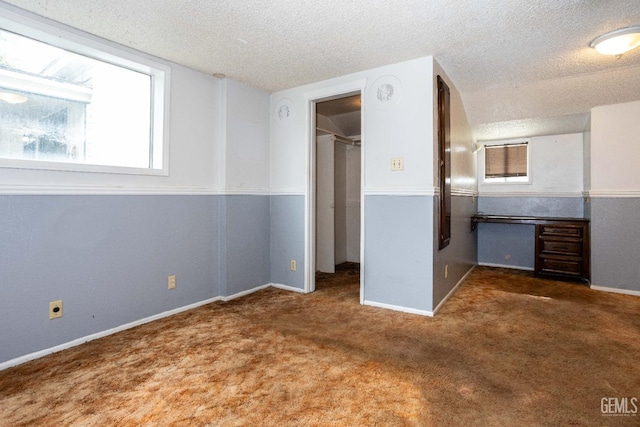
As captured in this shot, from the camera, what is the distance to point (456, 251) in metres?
3.81

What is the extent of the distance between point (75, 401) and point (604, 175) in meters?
5.08

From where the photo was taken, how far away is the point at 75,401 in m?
1.70

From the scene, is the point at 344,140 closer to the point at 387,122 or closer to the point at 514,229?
the point at 387,122

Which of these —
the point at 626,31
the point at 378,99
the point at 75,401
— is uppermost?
the point at 626,31

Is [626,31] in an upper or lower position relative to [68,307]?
upper

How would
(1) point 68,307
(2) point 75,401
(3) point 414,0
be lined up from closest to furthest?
(2) point 75,401 < (3) point 414,0 < (1) point 68,307

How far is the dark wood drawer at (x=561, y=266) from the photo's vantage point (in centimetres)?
412

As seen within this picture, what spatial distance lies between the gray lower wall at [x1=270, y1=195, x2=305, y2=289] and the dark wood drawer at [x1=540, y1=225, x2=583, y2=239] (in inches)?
125

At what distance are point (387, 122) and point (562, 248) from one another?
298 cm

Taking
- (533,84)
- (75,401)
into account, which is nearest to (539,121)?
(533,84)

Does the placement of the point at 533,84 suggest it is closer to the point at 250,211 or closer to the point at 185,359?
the point at 250,211

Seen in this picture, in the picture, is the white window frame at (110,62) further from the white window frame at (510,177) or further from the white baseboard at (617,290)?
the white baseboard at (617,290)

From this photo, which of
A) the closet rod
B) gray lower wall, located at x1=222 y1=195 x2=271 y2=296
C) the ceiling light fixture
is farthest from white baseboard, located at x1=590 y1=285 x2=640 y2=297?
gray lower wall, located at x1=222 y1=195 x2=271 y2=296

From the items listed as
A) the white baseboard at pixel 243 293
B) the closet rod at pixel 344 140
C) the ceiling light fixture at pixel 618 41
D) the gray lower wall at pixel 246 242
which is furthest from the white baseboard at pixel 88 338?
the ceiling light fixture at pixel 618 41
